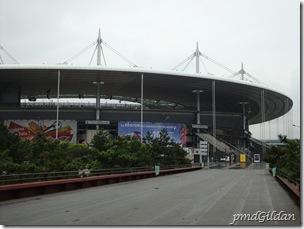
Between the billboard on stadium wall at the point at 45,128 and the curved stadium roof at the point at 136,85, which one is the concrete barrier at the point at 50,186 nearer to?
the curved stadium roof at the point at 136,85

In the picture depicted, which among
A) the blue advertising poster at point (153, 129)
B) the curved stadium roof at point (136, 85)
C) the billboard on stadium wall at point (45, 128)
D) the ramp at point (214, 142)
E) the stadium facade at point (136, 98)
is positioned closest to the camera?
the curved stadium roof at point (136, 85)

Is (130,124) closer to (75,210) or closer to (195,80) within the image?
(195,80)

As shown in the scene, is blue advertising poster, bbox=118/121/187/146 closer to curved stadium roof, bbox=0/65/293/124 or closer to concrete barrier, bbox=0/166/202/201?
curved stadium roof, bbox=0/65/293/124

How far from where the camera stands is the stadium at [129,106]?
256 ft

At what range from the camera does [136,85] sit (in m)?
86.9

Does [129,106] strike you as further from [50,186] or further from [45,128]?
[50,186]

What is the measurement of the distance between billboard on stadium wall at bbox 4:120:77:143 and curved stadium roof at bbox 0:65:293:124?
897 cm

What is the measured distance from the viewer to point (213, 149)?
92.2 metres

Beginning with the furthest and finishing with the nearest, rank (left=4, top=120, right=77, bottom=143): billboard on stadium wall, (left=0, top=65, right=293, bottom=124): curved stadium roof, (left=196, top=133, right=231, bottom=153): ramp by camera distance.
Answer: (left=196, top=133, right=231, bottom=153): ramp
(left=4, top=120, right=77, bottom=143): billboard on stadium wall
(left=0, top=65, right=293, bottom=124): curved stadium roof

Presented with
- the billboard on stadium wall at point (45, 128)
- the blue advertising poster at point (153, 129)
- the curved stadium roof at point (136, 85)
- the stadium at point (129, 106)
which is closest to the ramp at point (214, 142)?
the stadium at point (129, 106)

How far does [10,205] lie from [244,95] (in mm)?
84712

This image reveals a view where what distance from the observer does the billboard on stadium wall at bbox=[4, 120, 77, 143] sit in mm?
84250

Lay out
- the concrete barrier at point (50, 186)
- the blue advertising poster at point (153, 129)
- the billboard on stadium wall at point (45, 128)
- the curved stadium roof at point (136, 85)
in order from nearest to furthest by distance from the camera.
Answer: the concrete barrier at point (50, 186)
the curved stadium roof at point (136, 85)
the billboard on stadium wall at point (45, 128)
the blue advertising poster at point (153, 129)

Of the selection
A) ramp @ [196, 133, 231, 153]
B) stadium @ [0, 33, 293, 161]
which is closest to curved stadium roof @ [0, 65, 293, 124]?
stadium @ [0, 33, 293, 161]
